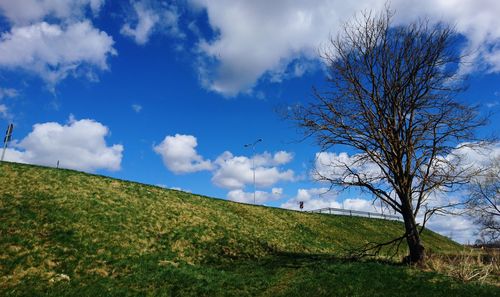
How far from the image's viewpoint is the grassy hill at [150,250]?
52.4 feet

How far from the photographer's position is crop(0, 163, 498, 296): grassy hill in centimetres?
1597

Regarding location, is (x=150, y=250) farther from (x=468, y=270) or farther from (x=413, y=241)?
(x=468, y=270)

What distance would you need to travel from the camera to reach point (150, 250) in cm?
2139

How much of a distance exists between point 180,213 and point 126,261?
10292 millimetres

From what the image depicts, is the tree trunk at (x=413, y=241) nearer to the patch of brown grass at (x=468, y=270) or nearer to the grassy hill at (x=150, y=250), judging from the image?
the patch of brown grass at (x=468, y=270)

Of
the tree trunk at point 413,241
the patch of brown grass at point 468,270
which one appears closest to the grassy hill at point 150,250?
the patch of brown grass at point 468,270

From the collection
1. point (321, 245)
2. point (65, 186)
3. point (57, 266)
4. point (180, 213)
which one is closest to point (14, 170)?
point (65, 186)

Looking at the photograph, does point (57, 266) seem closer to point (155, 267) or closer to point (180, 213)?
point (155, 267)

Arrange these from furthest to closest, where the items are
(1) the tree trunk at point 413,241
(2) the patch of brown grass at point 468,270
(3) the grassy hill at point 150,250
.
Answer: (1) the tree trunk at point 413,241, (2) the patch of brown grass at point 468,270, (3) the grassy hill at point 150,250

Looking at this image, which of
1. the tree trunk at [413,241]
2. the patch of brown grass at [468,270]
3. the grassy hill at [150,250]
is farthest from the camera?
the tree trunk at [413,241]

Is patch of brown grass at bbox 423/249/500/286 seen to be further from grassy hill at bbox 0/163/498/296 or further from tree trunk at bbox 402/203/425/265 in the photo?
grassy hill at bbox 0/163/498/296

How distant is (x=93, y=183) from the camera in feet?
98.6

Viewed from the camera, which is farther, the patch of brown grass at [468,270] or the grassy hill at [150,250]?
the patch of brown grass at [468,270]

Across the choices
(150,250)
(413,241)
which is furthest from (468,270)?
(150,250)
